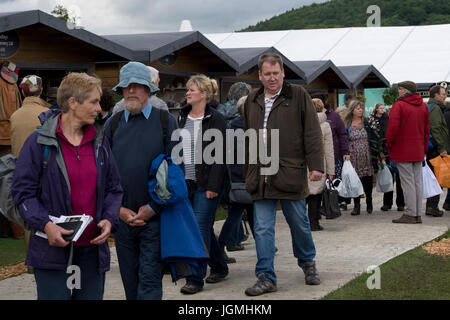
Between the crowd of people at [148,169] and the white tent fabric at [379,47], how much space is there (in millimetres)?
25674

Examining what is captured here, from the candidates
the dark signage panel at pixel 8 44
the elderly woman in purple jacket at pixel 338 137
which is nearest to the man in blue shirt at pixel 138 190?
the dark signage panel at pixel 8 44

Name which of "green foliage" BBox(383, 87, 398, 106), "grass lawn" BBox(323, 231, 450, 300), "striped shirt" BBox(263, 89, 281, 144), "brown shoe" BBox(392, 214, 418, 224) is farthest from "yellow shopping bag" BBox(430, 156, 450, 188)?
"green foliage" BBox(383, 87, 398, 106)

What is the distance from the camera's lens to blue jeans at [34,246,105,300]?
402 cm

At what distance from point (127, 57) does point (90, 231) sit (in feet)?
24.6

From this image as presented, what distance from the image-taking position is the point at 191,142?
21.9ft

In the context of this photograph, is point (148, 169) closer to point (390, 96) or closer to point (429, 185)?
point (429, 185)

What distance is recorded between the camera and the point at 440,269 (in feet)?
24.5

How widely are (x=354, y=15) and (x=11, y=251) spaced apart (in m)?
60.2

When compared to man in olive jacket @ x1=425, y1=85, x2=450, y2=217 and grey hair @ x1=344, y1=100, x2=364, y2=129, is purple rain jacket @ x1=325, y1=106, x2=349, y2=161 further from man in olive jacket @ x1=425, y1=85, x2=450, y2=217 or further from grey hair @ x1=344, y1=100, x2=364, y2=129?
man in olive jacket @ x1=425, y1=85, x2=450, y2=217

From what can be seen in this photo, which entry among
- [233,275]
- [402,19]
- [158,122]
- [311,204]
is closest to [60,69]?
[311,204]

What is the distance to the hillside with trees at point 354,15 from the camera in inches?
2493

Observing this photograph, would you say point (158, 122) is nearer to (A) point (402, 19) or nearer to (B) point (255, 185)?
(B) point (255, 185)

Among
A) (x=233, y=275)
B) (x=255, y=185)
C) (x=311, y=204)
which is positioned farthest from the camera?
(x=311, y=204)

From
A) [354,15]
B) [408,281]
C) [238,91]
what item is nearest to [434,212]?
[408,281]
